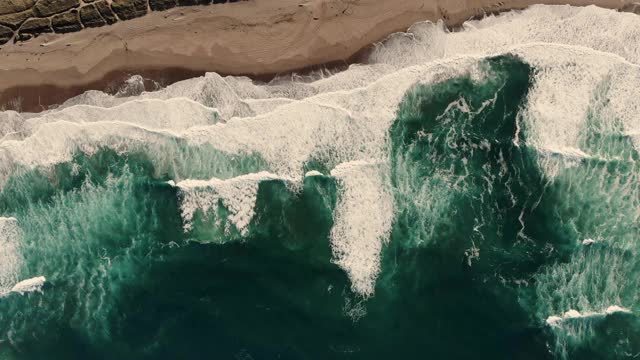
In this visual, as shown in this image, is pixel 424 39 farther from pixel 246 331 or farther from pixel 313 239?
pixel 246 331

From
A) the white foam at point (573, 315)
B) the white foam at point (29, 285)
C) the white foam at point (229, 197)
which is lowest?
the white foam at point (573, 315)

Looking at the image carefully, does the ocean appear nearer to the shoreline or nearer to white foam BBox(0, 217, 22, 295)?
white foam BBox(0, 217, 22, 295)

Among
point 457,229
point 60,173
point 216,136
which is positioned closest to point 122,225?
point 60,173

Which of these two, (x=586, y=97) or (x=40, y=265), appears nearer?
(x=586, y=97)

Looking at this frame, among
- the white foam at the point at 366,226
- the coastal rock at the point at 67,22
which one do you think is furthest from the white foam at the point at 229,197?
the coastal rock at the point at 67,22

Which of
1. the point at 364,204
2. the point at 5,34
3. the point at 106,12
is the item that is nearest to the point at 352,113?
the point at 364,204

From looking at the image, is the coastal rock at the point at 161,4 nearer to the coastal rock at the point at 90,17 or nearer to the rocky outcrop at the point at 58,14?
the rocky outcrop at the point at 58,14
